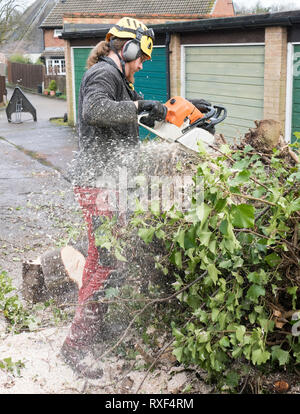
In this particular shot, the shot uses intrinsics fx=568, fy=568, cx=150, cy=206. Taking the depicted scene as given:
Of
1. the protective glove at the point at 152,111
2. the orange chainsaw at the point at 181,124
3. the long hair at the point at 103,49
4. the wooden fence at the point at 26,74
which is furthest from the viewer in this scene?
the wooden fence at the point at 26,74

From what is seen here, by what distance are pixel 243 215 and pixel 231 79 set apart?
7.89 m

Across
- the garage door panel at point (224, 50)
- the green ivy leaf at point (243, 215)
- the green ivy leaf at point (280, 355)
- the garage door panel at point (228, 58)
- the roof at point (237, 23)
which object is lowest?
the green ivy leaf at point (280, 355)

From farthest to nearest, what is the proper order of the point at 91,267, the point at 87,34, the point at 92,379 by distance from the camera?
the point at 87,34, the point at 91,267, the point at 92,379

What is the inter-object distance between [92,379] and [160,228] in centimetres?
102

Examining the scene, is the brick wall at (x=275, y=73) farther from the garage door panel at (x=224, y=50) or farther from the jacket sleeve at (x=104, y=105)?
the jacket sleeve at (x=104, y=105)

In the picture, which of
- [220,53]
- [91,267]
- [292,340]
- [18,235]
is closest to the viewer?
[292,340]

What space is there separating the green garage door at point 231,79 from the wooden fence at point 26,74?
26.4 meters

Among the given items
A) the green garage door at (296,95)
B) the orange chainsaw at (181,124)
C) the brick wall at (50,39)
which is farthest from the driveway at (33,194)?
the brick wall at (50,39)

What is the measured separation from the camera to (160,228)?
3.02 m

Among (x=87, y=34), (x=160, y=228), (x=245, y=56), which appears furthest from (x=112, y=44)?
(x=87, y=34)

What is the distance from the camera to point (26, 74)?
127 ft

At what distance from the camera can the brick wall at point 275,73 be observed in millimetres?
8414

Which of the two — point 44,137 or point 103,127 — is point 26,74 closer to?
point 44,137

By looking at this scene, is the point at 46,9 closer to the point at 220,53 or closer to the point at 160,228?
the point at 220,53
